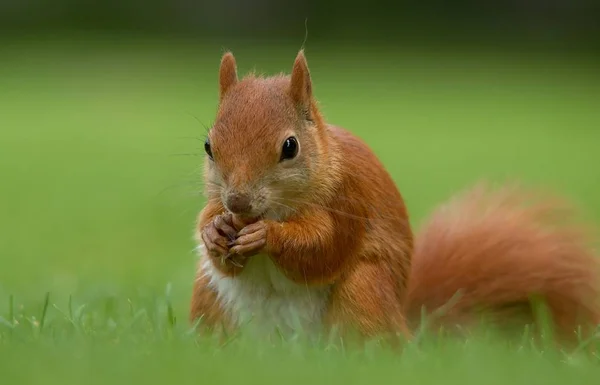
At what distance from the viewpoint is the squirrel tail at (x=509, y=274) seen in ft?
12.4

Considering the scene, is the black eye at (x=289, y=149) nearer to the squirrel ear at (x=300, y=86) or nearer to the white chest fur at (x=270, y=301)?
the squirrel ear at (x=300, y=86)

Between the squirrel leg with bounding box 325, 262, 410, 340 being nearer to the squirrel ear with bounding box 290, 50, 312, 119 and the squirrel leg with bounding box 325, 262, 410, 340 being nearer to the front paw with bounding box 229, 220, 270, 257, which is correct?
the front paw with bounding box 229, 220, 270, 257

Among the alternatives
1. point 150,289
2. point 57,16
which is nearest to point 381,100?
point 57,16

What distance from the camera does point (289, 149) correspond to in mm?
3342

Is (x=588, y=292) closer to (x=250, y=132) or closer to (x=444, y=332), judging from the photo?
(x=444, y=332)

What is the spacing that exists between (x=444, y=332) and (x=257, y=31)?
16.0 m

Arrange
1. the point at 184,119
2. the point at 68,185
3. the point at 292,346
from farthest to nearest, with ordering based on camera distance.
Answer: the point at 184,119
the point at 68,185
the point at 292,346

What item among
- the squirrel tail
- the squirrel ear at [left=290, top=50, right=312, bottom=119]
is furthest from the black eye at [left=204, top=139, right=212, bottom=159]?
Answer: the squirrel tail

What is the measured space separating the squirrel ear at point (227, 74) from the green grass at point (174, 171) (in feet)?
0.86

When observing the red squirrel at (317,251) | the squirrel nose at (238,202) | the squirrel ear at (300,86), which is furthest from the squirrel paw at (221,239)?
the squirrel ear at (300,86)

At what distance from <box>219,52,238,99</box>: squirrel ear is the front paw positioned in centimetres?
53

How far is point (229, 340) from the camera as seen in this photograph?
3117 mm

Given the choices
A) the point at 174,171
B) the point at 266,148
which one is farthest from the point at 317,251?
the point at 174,171

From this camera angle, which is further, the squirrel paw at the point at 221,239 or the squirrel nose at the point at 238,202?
the squirrel paw at the point at 221,239
